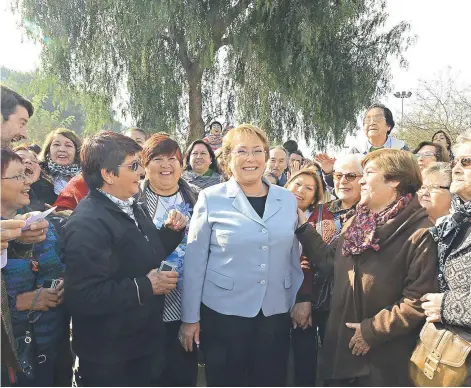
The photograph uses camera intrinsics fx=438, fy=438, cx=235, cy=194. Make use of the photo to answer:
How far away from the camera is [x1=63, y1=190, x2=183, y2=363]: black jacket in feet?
6.26

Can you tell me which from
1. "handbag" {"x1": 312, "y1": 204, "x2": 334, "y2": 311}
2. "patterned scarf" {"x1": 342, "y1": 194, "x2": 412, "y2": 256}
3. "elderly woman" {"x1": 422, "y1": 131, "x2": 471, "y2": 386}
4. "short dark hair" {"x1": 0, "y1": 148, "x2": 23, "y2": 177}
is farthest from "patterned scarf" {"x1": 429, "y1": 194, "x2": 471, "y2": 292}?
"short dark hair" {"x1": 0, "y1": 148, "x2": 23, "y2": 177}

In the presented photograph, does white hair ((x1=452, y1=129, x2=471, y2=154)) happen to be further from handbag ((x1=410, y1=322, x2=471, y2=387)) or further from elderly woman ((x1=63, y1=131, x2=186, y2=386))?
elderly woman ((x1=63, y1=131, x2=186, y2=386))

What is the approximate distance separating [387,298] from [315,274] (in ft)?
2.14

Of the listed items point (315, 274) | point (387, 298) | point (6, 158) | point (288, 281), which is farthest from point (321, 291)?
point (6, 158)

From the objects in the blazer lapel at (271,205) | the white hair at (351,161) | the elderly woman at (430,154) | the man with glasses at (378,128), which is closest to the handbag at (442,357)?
the blazer lapel at (271,205)

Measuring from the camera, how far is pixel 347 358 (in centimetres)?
212

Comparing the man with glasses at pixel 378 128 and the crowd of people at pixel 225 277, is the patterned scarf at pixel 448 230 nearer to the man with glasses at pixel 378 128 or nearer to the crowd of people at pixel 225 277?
the crowd of people at pixel 225 277

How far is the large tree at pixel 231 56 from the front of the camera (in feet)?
35.3

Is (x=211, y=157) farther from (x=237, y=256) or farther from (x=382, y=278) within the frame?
(x=382, y=278)

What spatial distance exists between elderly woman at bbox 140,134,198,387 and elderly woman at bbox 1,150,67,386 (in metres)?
0.62

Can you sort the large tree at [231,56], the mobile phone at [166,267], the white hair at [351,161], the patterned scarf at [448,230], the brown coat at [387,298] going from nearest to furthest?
the patterned scarf at [448,230]
the brown coat at [387,298]
the mobile phone at [166,267]
the white hair at [351,161]
the large tree at [231,56]

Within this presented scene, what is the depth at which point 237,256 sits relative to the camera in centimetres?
222

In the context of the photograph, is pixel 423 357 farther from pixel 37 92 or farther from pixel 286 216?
pixel 37 92

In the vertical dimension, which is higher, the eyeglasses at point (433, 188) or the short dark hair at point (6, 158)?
the short dark hair at point (6, 158)
